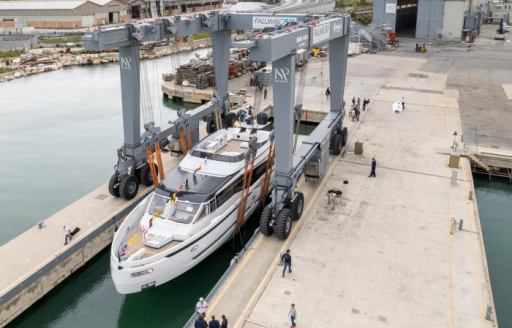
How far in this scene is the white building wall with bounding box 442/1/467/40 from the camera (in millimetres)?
67375

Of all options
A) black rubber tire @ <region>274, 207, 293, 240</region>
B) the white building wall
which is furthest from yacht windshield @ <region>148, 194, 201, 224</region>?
the white building wall

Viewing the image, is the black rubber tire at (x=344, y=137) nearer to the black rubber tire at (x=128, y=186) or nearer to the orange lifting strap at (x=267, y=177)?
the orange lifting strap at (x=267, y=177)

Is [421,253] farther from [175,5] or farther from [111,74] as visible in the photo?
[175,5]

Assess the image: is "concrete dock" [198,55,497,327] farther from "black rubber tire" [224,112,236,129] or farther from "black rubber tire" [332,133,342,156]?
"black rubber tire" [224,112,236,129]

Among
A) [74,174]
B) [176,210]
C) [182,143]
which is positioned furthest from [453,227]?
[74,174]

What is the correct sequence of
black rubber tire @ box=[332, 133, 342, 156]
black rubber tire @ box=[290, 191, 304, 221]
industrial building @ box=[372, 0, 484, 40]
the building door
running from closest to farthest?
1. black rubber tire @ box=[290, 191, 304, 221]
2. black rubber tire @ box=[332, 133, 342, 156]
3. industrial building @ box=[372, 0, 484, 40]
4. the building door

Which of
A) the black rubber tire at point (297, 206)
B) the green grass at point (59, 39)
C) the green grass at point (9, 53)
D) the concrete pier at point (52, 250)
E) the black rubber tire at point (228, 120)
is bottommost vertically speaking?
the concrete pier at point (52, 250)

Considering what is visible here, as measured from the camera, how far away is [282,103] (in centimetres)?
1820

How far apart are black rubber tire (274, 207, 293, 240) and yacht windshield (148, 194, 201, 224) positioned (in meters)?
3.17

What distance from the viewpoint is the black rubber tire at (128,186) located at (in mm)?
21922

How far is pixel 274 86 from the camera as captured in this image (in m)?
18.2

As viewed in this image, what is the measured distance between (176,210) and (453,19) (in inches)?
2563

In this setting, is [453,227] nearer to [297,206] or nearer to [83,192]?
[297,206]

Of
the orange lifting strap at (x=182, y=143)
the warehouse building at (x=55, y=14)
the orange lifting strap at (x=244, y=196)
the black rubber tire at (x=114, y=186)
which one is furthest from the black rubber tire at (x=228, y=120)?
the warehouse building at (x=55, y=14)
